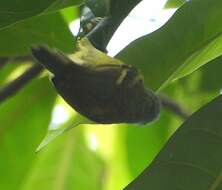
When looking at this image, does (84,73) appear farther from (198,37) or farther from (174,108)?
(174,108)

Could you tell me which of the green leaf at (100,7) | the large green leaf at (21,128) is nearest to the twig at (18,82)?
the large green leaf at (21,128)

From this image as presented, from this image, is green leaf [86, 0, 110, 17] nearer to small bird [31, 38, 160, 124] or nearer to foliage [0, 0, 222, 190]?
foliage [0, 0, 222, 190]

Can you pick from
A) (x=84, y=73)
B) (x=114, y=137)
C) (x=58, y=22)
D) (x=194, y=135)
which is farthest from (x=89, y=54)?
(x=114, y=137)

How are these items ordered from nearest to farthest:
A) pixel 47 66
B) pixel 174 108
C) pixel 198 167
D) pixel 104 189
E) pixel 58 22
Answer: pixel 47 66 < pixel 198 167 < pixel 58 22 < pixel 174 108 < pixel 104 189

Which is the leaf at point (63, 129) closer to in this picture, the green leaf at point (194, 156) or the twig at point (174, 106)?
the green leaf at point (194, 156)

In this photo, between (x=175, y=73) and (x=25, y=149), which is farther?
(x=25, y=149)

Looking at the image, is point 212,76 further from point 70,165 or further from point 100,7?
point 70,165

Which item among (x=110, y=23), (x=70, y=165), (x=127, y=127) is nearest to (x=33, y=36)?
(x=110, y=23)

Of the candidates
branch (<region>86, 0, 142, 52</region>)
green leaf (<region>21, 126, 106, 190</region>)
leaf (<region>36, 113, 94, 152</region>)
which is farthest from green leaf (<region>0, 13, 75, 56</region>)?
green leaf (<region>21, 126, 106, 190</region>)
